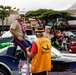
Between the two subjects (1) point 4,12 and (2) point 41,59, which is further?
(1) point 4,12

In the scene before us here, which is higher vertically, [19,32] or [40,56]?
[19,32]

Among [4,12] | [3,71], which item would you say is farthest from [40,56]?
[4,12]

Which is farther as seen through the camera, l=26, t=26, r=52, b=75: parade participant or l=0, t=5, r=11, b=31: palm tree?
l=0, t=5, r=11, b=31: palm tree

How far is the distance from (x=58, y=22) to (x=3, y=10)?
19.1 meters

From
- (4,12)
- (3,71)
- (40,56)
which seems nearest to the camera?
(40,56)

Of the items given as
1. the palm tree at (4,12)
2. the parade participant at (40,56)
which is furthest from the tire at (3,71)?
the palm tree at (4,12)

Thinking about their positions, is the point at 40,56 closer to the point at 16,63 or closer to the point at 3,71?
the point at 16,63

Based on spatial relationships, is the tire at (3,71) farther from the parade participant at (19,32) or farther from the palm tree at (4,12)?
the palm tree at (4,12)

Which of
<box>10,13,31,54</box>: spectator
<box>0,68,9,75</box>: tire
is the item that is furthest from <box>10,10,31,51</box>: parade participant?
<box>0,68,9,75</box>: tire

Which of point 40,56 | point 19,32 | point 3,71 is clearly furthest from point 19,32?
point 40,56

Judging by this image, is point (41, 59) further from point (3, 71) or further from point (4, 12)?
point (4, 12)

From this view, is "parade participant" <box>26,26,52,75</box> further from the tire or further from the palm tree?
the palm tree

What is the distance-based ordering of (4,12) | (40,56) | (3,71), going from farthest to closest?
(4,12)
(3,71)
(40,56)

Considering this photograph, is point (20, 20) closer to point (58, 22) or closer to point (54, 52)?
point (54, 52)
